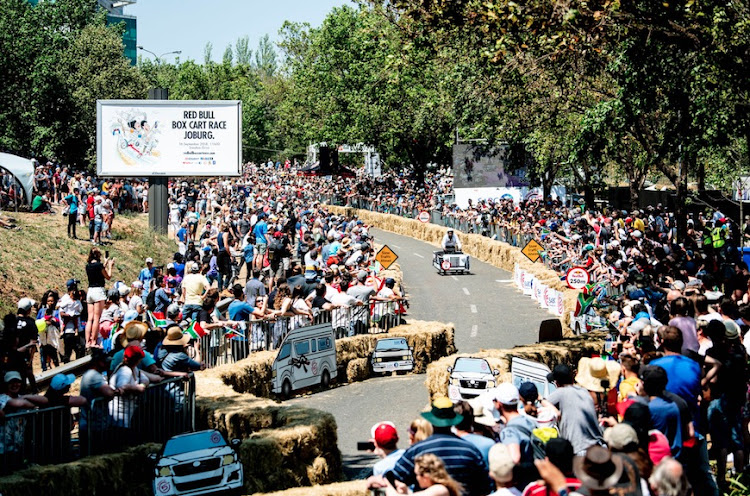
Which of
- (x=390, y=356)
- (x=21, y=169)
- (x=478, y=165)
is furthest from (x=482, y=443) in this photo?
(x=478, y=165)

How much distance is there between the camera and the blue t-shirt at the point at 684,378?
996 centimetres

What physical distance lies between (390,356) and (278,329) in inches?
110

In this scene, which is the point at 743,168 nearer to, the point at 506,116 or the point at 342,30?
the point at 506,116

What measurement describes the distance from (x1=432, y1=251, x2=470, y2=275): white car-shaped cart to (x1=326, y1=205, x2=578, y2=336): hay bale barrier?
212 centimetres

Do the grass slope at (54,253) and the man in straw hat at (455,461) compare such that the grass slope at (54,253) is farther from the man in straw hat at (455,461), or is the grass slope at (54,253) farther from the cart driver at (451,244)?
the man in straw hat at (455,461)

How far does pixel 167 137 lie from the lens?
3919 centimetres

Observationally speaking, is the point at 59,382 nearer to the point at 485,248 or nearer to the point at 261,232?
the point at 261,232

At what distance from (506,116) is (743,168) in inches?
1075

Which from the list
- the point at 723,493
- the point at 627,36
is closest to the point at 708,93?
the point at 627,36

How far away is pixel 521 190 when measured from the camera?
57188mm

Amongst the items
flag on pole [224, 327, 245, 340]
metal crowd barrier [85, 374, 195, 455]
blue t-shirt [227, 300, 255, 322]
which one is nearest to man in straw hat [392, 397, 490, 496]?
metal crowd barrier [85, 374, 195, 455]

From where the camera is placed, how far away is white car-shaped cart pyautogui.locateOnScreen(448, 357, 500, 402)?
16.9 m

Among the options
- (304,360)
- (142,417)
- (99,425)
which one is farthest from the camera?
(304,360)

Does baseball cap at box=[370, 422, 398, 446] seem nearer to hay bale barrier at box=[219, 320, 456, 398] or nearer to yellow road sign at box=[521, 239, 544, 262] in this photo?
hay bale barrier at box=[219, 320, 456, 398]
